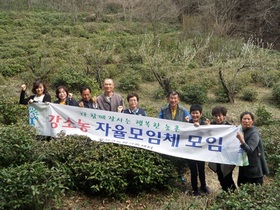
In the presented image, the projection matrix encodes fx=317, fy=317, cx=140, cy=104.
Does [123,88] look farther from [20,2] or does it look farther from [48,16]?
[20,2]

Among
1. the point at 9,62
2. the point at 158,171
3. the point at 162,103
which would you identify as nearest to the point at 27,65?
the point at 9,62

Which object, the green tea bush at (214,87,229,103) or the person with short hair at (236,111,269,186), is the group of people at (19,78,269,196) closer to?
the person with short hair at (236,111,269,186)

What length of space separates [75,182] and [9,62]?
8.98 m

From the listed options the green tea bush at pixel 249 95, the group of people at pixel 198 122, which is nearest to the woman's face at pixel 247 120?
the group of people at pixel 198 122

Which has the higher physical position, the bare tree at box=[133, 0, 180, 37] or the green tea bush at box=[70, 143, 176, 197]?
the bare tree at box=[133, 0, 180, 37]

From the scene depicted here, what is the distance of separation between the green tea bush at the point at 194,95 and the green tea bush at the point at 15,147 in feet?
19.6

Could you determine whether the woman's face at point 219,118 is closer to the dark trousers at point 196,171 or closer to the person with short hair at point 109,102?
the dark trousers at point 196,171

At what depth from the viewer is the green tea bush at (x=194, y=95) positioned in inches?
375

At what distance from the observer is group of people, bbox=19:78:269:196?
3.96 meters

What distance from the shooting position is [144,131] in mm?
4859

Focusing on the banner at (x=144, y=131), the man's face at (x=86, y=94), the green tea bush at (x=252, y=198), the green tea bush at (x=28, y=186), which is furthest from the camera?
the man's face at (x=86, y=94)

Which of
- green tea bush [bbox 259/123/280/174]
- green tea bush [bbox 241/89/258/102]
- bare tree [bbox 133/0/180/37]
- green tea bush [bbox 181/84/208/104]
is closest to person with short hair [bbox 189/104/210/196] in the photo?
green tea bush [bbox 259/123/280/174]

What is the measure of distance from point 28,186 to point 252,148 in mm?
2673

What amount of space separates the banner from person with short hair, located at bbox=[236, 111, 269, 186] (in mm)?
160
